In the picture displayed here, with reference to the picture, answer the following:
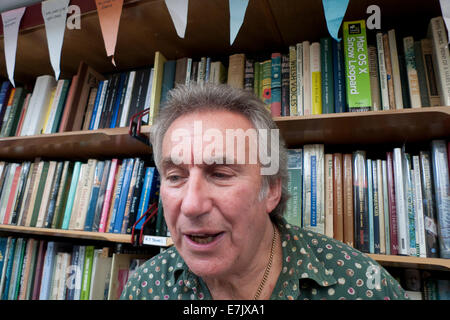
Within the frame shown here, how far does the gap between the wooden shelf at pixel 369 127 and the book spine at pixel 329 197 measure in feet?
0.37

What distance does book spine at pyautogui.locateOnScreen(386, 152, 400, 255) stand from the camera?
85 cm

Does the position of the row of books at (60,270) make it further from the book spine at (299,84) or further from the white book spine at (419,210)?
the white book spine at (419,210)

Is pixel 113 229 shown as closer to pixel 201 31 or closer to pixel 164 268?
pixel 164 268

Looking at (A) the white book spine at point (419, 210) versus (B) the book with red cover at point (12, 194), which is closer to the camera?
(A) the white book spine at point (419, 210)

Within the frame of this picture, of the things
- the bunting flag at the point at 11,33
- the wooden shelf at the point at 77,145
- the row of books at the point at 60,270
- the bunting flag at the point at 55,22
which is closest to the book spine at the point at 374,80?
the wooden shelf at the point at 77,145

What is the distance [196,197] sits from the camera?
646 millimetres

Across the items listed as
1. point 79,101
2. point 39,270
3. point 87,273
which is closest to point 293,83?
point 79,101

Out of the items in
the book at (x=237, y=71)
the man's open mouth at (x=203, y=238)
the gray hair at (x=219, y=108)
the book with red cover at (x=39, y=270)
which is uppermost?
the book at (x=237, y=71)

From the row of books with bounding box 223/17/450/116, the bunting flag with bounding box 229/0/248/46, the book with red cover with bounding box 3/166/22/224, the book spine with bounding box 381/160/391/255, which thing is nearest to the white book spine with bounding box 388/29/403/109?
the row of books with bounding box 223/17/450/116

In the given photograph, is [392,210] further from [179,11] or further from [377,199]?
[179,11]

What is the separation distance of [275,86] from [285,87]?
4cm

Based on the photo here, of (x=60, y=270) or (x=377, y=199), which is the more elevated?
(x=377, y=199)
